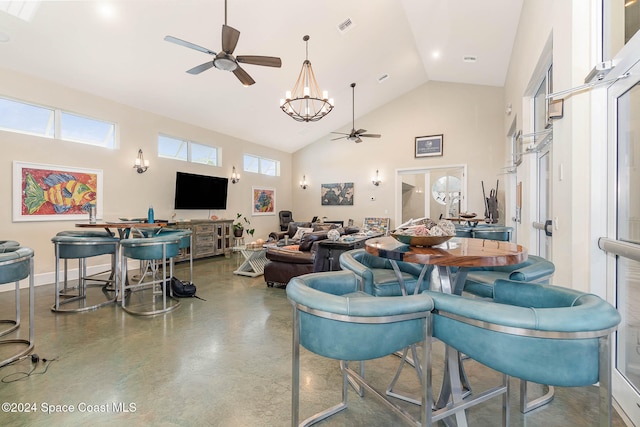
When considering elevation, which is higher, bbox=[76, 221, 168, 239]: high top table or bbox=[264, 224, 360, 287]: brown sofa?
bbox=[76, 221, 168, 239]: high top table

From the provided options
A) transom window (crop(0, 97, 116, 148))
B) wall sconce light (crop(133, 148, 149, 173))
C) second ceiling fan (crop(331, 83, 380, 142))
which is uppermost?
second ceiling fan (crop(331, 83, 380, 142))

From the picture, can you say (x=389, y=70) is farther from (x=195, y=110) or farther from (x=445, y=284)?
(x=445, y=284)

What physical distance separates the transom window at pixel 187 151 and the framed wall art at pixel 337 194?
355cm

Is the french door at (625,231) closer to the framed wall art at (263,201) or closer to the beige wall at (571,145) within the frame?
the beige wall at (571,145)

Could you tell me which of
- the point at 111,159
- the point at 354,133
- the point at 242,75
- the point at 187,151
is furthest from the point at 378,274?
the point at 187,151

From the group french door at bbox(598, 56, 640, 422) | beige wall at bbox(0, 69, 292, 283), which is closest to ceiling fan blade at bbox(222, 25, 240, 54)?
french door at bbox(598, 56, 640, 422)

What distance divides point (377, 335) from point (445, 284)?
2.40 ft

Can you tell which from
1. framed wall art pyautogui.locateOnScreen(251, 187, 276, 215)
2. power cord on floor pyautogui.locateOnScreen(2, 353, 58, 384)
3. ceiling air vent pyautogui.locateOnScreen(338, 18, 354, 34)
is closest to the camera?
power cord on floor pyautogui.locateOnScreen(2, 353, 58, 384)

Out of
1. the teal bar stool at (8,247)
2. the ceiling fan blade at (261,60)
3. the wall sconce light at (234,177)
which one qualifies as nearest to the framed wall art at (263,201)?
the wall sconce light at (234,177)

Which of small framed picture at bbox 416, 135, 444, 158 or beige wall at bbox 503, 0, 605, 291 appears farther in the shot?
small framed picture at bbox 416, 135, 444, 158

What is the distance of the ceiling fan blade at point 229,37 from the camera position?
3003mm

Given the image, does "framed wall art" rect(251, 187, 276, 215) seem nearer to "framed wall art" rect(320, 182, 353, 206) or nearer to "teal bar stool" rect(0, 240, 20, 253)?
"framed wall art" rect(320, 182, 353, 206)

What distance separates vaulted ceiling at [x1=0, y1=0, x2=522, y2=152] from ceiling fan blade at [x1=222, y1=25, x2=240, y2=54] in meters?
1.36

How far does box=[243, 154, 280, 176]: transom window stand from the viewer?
28.1 ft
